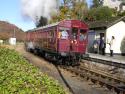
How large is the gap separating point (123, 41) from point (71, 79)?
64.4ft

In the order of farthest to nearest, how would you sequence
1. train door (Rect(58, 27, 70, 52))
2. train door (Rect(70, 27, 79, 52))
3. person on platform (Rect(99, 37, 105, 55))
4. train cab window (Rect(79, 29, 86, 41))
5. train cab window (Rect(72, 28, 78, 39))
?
person on platform (Rect(99, 37, 105, 55))
train cab window (Rect(79, 29, 86, 41))
train cab window (Rect(72, 28, 78, 39))
train door (Rect(70, 27, 79, 52))
train door (Rect(58, 27, 70, 52))

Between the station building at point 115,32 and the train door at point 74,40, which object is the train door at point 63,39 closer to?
the train door at point 74,40

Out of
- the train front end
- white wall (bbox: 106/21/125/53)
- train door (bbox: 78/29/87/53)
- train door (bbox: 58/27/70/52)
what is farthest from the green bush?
white wall (bbox: 106/21/125/53)

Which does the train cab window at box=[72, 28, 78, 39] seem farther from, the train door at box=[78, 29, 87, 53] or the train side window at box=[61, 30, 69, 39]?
the train side window at box=[61, 30, 69, 39]

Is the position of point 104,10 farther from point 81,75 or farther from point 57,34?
point 81,75

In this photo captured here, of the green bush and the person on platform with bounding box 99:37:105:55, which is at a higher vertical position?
the person on platform with bounding box 99:37:105:55

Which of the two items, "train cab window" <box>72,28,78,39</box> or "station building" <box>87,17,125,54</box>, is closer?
"train cab window" <box>72,28,78,39</box>

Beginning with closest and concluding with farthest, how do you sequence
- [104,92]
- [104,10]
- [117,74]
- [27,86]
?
[27,86] → [104,92] → [117,74] → [104,10]

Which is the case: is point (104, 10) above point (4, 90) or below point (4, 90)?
above

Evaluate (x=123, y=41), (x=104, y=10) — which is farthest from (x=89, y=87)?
(x=104, y=10)

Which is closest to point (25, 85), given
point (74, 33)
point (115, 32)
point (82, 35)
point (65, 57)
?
point (74, 33)

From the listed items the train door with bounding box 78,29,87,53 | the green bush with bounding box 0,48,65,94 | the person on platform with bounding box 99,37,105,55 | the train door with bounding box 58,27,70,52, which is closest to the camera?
the green bush with bounding box 0,48,65,94

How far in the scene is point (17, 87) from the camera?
838 centimetres

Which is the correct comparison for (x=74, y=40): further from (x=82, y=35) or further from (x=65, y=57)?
(x=65, y=57)
